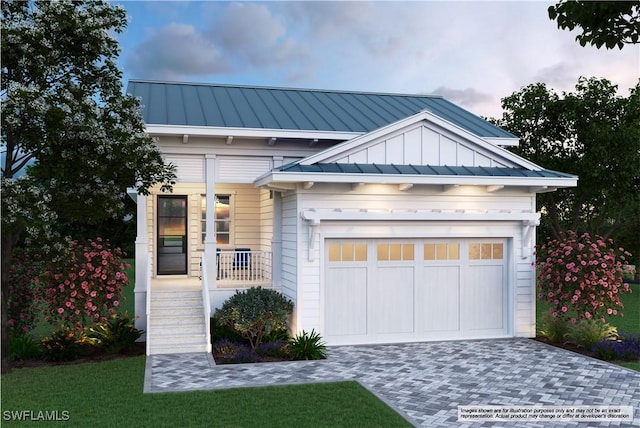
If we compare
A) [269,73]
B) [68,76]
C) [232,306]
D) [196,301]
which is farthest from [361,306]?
[269,73]

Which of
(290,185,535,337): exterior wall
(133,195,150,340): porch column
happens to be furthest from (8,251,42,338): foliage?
(290,185,535,337): exterior wall

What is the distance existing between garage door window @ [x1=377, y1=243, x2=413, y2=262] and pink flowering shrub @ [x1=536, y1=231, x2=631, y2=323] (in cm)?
300

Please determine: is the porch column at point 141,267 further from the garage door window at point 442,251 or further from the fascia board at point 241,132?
the garage door window at point 442,251

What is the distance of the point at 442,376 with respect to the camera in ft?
29.2

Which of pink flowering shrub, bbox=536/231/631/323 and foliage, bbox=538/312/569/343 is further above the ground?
pink flowering shrub, bbox=536/231/631/323

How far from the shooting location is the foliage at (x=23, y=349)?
33.5 ft

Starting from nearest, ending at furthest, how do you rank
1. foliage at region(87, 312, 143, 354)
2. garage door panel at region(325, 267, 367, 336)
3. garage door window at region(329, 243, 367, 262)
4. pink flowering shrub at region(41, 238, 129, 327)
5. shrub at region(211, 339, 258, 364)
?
shrub at region(211, 339, 258, 364), pink flowering shrub at region(41, 238, 129, 327), foliage at region(87, 312, 143, 354), garage door panel at region(325, 267, 367, 336), garage door window at region(329, 243, 367, 262)

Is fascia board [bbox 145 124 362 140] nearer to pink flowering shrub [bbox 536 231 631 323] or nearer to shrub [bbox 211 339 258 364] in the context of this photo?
shrub [bbox 211 339 258 364]

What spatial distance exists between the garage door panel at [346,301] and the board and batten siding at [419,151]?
2.39 metres

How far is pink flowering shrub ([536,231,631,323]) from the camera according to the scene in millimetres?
11273

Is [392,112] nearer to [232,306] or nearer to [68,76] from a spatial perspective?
[232,306]

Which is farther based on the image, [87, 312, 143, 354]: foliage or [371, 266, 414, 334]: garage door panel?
[371, 266, 414, 334]: garage door panel

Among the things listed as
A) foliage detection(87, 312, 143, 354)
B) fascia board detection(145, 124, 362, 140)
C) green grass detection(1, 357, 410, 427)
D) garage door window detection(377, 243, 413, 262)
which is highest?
fascia board detection(145, 124, 362, 140)

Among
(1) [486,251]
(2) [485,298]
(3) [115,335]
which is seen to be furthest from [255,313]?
(1) [486,251]
